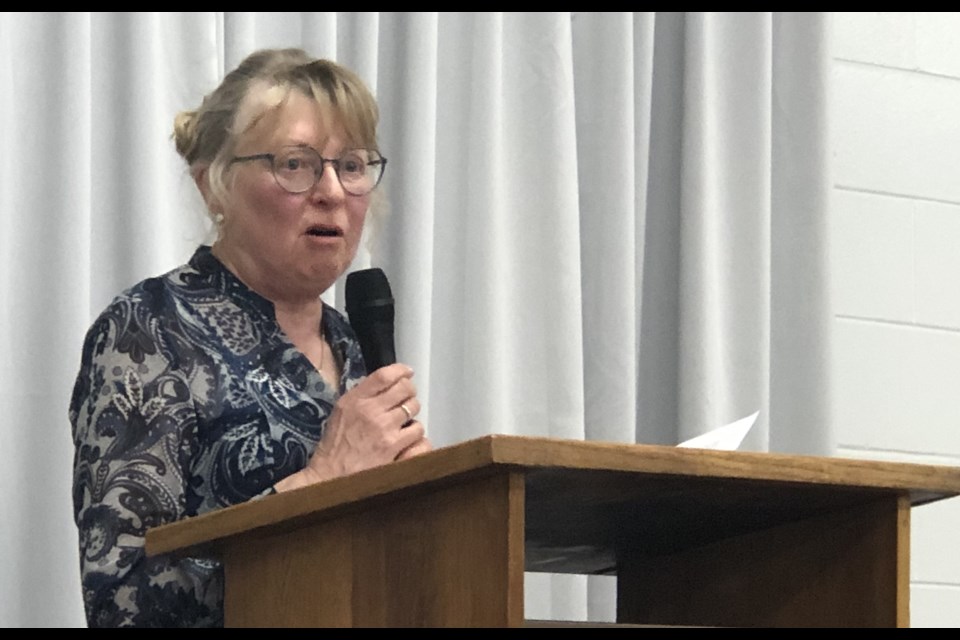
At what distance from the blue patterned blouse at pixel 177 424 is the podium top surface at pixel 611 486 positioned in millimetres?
217

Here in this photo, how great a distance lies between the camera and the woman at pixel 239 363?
1480mm

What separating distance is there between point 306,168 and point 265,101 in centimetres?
9

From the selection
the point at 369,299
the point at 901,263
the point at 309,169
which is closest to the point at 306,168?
the point at 309,169

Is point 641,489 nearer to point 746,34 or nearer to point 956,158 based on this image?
point 746,34

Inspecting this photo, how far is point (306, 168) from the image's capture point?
5.83ft

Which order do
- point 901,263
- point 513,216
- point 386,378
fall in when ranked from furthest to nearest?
point 901,263
point 513,216
point 386,378

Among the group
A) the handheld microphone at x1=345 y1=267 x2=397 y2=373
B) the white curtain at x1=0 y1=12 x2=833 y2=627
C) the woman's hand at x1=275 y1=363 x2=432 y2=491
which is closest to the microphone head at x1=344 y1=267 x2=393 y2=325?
the handheld microphone at x1=345 y1=267 x2=397 y2=373

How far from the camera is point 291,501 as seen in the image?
3.85ft

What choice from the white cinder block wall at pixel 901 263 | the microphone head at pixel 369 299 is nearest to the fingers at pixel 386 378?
the microphone head at pixel 369 299

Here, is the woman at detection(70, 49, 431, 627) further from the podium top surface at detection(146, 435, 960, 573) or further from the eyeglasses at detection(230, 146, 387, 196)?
the podium top surface at detection(146, 435, 960, 573)

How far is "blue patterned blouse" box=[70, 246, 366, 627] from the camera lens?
4.79 ft

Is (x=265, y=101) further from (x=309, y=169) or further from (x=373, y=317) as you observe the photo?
(x=373, y=317)

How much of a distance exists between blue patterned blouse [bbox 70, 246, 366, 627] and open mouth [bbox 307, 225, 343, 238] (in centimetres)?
9
